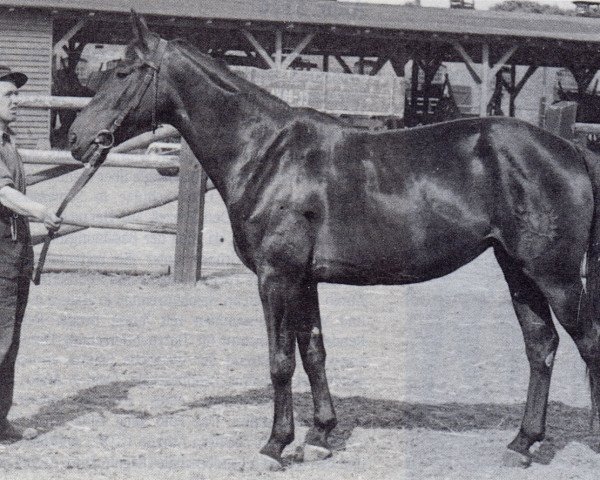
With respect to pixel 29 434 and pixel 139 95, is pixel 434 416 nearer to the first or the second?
pixel 29 434

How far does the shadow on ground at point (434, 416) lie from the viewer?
5.35 m

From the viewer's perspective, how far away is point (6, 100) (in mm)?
4926

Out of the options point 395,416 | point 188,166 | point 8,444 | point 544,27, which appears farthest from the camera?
point 544,27

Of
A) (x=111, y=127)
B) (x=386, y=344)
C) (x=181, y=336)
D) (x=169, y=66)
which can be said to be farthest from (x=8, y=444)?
(x=386, y=344)

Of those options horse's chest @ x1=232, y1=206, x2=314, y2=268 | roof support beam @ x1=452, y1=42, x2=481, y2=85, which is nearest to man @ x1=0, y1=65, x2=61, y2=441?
horse's chest @ x1=232, y1=206, x2=314, y2=268

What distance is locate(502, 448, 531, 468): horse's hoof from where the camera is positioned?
483 centimetres

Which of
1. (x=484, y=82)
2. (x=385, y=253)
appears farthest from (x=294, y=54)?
(x=385, y=253)

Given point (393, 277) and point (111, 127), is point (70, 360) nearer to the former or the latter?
point (111, 127)

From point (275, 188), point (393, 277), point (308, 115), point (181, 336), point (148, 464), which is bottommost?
point (181, 336)

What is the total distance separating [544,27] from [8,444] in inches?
972

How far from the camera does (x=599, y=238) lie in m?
4.88

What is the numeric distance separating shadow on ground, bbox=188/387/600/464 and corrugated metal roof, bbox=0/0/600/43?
20056 mm

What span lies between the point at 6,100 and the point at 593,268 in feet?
10.0

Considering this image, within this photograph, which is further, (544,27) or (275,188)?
(544,27)
